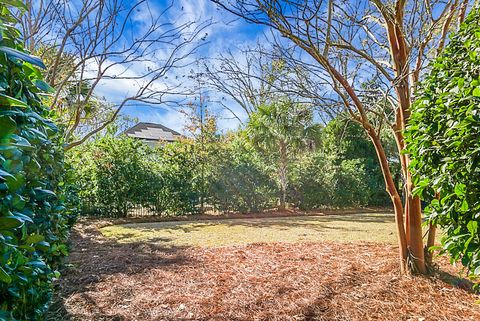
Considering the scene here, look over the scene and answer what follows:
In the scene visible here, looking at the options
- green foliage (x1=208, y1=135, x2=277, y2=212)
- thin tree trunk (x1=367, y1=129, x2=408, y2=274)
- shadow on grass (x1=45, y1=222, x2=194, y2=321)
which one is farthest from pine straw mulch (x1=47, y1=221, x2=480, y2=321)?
green foliage (x1=208, y1=135, x2=277, y2=212)

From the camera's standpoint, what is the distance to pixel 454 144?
63.8 inches

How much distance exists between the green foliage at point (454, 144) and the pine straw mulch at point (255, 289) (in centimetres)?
117

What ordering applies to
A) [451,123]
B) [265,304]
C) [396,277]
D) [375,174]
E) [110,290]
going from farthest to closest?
[375,174]
[396,277]
[110,290]
[265,304]
[451,123]

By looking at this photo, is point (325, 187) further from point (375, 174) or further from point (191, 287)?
point (191, 287)

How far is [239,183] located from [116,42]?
6.37m

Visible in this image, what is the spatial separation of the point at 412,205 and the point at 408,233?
34cm

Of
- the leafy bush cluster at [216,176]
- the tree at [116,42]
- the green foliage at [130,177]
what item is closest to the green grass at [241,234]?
the green foliage at [130,177]

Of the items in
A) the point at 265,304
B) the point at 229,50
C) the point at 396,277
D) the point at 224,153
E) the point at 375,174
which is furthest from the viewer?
the point at 375,174

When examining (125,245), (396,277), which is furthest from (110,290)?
(396,277)

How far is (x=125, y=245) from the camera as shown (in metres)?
5.23

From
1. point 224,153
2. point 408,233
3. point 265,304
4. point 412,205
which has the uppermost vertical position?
point 224,153

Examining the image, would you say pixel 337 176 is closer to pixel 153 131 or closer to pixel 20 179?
pixel 20 179

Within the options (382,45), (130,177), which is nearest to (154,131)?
(130,177)

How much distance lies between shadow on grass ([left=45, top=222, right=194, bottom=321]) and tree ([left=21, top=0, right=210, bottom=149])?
2.52 meters
